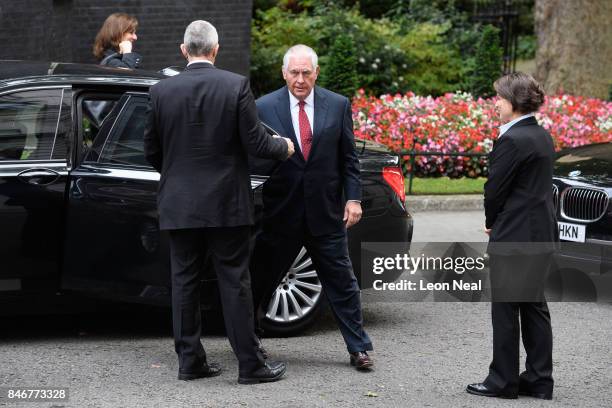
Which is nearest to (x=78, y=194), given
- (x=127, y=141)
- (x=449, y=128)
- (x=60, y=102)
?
(x=127, y=141)

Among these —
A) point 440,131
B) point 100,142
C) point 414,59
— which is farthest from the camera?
point 414,59

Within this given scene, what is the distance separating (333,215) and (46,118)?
5.92 feet

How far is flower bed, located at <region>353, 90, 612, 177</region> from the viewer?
45.1ft

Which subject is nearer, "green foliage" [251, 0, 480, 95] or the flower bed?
the flower bed

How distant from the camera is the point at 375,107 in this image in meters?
14.4

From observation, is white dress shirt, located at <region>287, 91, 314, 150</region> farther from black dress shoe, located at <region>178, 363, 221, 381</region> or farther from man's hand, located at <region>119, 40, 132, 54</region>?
man's hand, located at <region>119, 40, 132, 54</region>

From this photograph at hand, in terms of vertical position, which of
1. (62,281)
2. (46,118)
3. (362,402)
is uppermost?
(46,118)

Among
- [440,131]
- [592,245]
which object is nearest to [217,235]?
[592,245]

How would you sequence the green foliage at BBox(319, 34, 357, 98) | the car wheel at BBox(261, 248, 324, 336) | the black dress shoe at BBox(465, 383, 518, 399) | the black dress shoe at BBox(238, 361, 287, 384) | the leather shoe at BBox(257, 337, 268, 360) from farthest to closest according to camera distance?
the green foliage at BBox(319, 34, 357, 98) → the car wheel at BBox(261, 248, 324, 336) → the leather shoe at BBox(257, 337, 268, 360) → the black dress shoe at BBox(238, 361, 287, 384) → the black dress shoe at BBox(465, 383, 518, 399)

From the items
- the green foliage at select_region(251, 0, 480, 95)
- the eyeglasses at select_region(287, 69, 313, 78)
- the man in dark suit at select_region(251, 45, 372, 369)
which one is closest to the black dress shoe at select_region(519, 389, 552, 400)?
the man in dark suit at select_region(251, 45, 372, 369)

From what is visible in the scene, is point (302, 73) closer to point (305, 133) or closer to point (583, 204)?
point (305, 133)

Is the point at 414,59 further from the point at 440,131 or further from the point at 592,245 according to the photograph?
the point at 592,245

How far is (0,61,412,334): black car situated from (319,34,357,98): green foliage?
31.8 ft

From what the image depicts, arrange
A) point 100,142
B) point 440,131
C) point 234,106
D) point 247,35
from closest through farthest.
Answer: point 234,106, point 100,142, point 440,131, point 247,35
